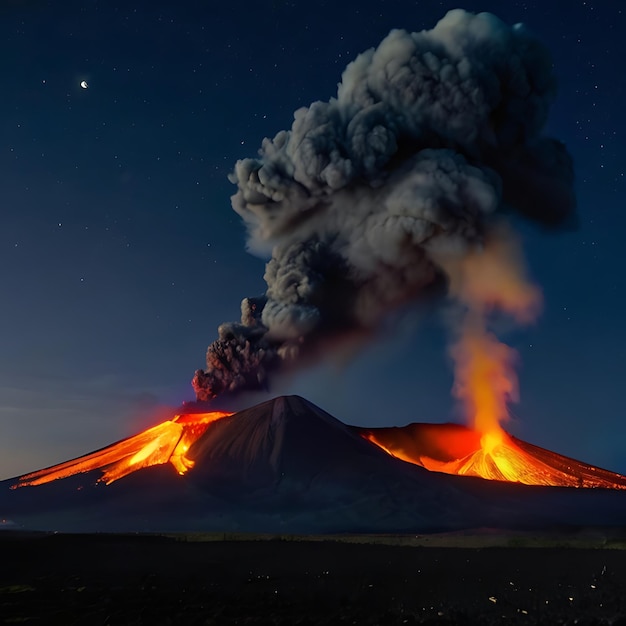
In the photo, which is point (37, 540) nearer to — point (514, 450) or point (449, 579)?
point (449, 579)

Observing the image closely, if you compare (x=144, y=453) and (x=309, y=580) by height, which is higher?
(x=144, y=453)

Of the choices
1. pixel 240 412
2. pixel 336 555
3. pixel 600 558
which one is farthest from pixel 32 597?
pixel 240 412

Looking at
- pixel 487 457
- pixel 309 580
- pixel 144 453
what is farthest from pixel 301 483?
pixel 309 580

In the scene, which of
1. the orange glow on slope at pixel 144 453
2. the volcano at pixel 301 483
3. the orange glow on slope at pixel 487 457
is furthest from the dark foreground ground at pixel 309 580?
the orange glow on slope at pixel 487 457

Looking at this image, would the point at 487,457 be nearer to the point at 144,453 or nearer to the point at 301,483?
the point at 301,483

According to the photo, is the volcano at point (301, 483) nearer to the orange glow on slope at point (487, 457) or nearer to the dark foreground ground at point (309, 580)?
the orange glow on slope at point (487, 457)
